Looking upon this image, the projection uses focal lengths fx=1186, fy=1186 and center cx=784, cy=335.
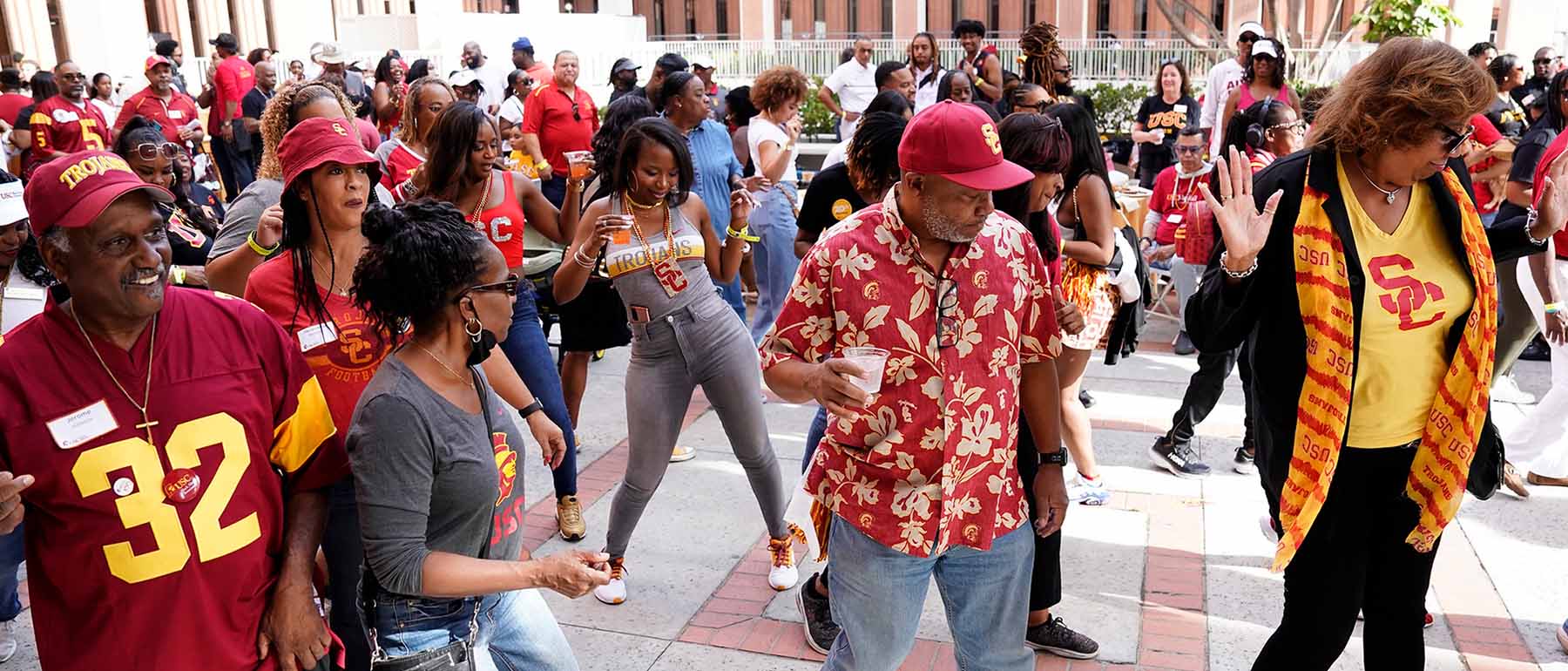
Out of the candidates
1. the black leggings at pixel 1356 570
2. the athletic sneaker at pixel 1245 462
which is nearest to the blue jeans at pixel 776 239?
the athletic sneaker at pixel 1245 462

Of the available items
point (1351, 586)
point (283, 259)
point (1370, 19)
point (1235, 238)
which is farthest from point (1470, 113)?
point (1370, 19)

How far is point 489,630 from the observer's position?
9.34 feet

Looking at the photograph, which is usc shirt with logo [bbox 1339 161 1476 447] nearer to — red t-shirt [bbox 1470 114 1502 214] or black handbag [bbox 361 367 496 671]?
black handbag [bbox 361 367 496 671]

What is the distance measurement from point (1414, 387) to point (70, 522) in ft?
10.2

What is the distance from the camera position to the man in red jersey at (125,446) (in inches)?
89.4

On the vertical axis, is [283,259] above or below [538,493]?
above

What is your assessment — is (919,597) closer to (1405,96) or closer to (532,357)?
(1405,96)

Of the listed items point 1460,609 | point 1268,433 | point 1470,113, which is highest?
point 1470,113

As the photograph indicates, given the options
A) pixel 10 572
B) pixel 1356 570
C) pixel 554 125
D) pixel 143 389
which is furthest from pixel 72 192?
pixel 554 125

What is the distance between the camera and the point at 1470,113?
2877 millimetres

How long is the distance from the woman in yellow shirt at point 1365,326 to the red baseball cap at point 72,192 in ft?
7.93

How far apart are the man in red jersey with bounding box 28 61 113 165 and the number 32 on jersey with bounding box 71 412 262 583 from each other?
365 inches

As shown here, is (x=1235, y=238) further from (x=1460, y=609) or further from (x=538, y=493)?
(x=538, y=493)

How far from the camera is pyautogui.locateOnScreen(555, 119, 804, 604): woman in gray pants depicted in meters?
4.59
